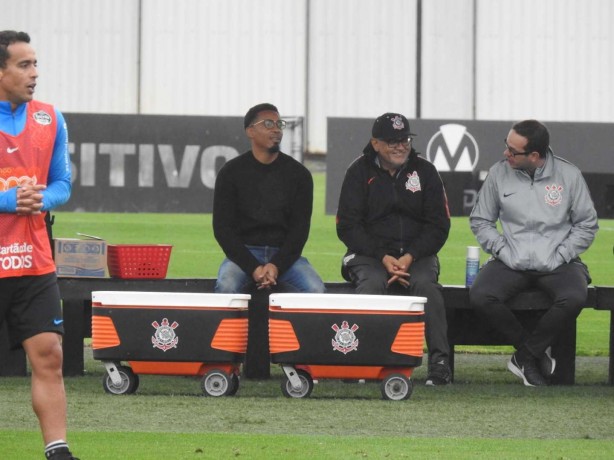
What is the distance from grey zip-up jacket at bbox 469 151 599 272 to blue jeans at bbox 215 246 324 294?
1.01m

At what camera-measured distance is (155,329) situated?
7.24 m

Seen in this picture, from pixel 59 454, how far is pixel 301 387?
2425mm

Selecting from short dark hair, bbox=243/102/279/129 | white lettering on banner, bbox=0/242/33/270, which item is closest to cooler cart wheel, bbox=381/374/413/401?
short dark hair, bbox=243/102/279/129

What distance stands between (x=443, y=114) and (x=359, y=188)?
935 inches

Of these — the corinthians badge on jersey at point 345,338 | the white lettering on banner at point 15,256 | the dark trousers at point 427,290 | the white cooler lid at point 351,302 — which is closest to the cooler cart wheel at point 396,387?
the corinthians badge on jersey at point 345,338

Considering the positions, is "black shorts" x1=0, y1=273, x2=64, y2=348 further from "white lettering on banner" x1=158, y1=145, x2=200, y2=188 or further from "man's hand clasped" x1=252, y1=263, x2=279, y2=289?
"white lettering on banner" x1=158, y1=145, x2=200, y2=188

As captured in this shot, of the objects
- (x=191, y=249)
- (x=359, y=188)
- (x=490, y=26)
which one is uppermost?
(x=490, y=26)

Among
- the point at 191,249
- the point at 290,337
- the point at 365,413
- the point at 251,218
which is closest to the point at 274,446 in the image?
the point at 365,413

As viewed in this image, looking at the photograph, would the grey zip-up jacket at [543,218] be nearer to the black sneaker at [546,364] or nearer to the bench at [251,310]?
the bench at [251,310]

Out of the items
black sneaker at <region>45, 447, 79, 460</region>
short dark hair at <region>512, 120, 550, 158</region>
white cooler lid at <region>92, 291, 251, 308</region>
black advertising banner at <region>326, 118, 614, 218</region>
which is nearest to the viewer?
black sneaker at <region>45, 447, 79, 460</region>

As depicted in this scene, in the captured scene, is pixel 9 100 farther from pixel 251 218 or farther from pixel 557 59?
pixel 557 59

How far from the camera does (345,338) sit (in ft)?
23.4

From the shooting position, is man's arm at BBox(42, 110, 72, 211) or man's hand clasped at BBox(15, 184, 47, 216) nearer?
man's hand clasped at BBox(15, 184, 47, 216)

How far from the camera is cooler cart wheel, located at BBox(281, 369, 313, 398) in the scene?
7195 mm
